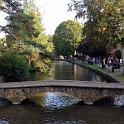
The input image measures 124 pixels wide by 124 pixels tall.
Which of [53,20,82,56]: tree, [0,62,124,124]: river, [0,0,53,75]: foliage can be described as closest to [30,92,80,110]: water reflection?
[0,62,124,124]: river

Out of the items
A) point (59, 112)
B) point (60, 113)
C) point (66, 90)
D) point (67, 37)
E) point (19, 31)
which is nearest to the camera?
point (60, 113)

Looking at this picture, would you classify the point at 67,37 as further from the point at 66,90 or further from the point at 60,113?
the point at 60,113

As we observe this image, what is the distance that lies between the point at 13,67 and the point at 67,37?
8468cm

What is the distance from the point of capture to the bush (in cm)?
3588

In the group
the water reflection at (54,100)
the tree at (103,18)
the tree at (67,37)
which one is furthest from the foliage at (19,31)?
the tree at (67,37)

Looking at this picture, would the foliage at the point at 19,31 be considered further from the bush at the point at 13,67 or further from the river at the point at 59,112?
the river at the point at 59,112

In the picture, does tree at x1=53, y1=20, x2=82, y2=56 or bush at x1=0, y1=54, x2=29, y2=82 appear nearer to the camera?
bush at x1=0, y1=54, x2=29, y2=82

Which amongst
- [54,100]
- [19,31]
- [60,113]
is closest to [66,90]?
[54,100]

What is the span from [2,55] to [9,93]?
441 inches

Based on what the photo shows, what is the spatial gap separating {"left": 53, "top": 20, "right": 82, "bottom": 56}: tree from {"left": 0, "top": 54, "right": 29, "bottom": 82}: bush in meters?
79.2

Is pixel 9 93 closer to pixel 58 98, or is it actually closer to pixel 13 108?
pixel 13 108

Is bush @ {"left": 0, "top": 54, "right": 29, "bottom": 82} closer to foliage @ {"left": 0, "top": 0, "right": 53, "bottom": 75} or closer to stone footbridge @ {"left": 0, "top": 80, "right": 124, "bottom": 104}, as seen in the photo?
foliage @ {"left": 0, "top": 0, "right": 53, "bottom": 75}

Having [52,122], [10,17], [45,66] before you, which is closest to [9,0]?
[10,17]

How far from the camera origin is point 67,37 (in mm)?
120312
